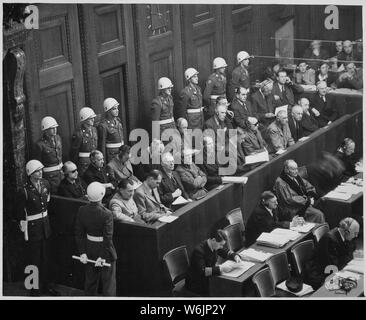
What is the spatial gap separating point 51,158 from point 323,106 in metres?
3.48

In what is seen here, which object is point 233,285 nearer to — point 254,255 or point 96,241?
point 254,255

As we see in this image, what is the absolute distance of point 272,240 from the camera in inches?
342

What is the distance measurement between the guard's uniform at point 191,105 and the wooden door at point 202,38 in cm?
23

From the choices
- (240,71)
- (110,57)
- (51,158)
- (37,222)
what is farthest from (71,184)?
(240,71)

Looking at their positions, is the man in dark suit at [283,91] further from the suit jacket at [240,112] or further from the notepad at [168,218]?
the notepad at [168,218]

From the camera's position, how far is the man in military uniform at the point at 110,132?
9.34 metres

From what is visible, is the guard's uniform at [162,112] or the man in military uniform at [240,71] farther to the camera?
the man in military uniform at [240,71]

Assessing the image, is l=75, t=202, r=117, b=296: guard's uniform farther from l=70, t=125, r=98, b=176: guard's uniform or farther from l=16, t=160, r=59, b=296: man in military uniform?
l=70, t=125, r=98, b=176: guard's uniform

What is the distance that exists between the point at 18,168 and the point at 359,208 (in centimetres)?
326

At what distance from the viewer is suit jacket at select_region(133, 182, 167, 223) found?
28.6 ft

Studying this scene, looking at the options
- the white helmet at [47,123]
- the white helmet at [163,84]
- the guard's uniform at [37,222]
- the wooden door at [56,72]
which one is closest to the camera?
the guard's uniform at [37,222]

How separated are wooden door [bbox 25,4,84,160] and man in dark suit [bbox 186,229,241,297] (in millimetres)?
1769

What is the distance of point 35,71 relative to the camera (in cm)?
877

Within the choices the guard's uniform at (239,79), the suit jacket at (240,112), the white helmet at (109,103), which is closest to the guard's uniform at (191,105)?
the suit jacket at (240,112)
